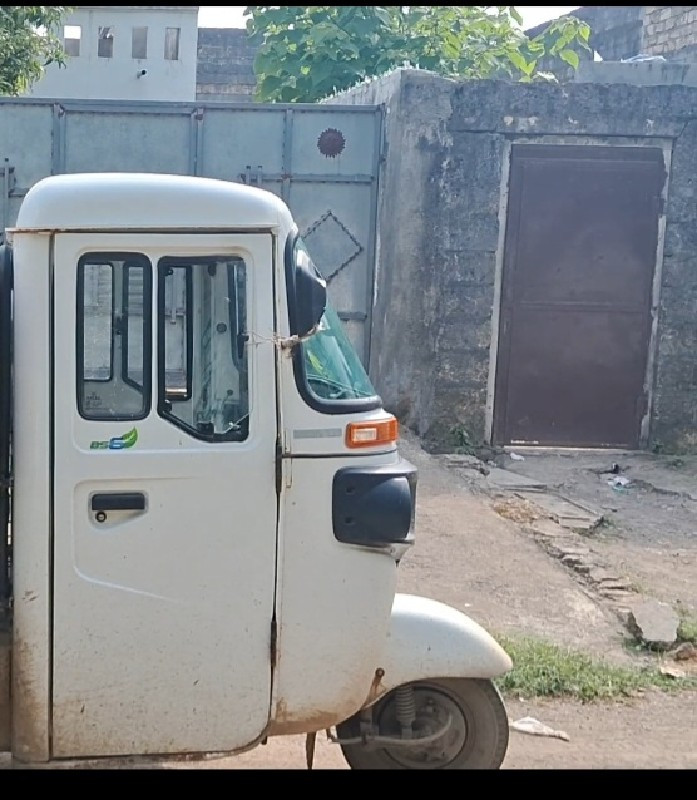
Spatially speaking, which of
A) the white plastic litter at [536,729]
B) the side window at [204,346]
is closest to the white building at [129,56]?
the white plastic litter at [536,729]

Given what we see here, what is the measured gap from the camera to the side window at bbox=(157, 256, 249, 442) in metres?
3.12

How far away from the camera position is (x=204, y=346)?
3.24 metres

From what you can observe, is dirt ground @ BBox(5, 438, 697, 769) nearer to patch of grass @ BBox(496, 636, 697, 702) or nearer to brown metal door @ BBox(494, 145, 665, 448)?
patch of grass @ BBox(496, 636, 697, 702)

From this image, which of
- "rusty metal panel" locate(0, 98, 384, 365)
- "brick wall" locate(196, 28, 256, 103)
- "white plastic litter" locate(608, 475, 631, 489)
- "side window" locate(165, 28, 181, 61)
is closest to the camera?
"white plastic litter" locate(608, 475, 631, 489)

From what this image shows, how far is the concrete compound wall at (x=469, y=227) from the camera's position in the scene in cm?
930

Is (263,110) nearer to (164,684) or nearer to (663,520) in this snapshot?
(663,520)

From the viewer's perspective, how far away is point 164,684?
10.3 feet

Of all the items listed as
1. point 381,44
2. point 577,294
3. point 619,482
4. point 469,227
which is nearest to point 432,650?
point 619,482

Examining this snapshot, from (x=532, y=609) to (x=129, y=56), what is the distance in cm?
2503

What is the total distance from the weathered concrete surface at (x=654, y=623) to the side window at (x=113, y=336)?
331 cm

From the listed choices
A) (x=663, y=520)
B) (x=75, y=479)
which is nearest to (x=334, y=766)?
(x=75, y=479)

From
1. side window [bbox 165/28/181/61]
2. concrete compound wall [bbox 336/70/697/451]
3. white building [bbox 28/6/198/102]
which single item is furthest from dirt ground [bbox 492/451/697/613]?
side window [bbox 165/28/181/61]

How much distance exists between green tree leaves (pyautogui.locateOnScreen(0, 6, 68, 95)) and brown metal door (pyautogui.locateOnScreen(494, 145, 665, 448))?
4.99 meters

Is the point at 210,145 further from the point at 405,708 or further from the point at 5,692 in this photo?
the point at 5,692
